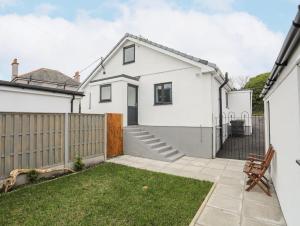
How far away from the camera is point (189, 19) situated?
12992 millimetres

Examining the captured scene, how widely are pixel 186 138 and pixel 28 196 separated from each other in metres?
7.76

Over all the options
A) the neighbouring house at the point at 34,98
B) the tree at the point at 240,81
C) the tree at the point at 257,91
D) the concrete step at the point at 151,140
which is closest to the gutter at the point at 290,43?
the concrete step at the point at 151,140

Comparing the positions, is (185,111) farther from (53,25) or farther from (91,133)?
(53,25)

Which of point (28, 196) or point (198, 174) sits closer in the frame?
point (28, 196)

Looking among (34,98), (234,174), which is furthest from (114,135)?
(234,174)

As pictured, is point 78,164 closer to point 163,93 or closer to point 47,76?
point 163,93

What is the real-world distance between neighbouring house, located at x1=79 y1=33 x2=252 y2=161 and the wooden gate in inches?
14.7

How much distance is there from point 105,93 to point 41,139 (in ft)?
20.6

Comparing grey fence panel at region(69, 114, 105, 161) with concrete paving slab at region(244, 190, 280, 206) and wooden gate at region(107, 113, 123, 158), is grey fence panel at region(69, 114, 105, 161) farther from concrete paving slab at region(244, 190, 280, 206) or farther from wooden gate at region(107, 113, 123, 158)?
concrete paving slab at region(244, 190, 280, 206)

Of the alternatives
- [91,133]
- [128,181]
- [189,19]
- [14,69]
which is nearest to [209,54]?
[189,19]

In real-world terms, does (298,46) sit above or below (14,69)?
below

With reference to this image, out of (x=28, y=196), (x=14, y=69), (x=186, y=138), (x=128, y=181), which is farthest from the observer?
(x=14, y=69)

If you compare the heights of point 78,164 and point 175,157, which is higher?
point 78,164

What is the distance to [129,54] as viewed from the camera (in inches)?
524
